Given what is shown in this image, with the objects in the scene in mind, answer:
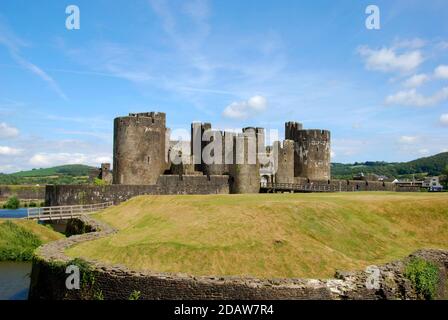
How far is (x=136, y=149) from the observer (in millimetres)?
48562

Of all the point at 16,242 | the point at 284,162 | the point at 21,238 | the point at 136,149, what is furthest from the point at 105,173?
the point at 16,242

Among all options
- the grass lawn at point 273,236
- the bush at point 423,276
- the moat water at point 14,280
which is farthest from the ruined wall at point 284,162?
the bush at point 423,276

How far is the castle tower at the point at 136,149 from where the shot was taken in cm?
4831

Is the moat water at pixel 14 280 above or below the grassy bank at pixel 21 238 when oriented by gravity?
below

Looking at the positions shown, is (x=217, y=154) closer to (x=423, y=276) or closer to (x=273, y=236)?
(x=273, y=236)

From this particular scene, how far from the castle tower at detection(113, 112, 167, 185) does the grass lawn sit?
58.5 ft

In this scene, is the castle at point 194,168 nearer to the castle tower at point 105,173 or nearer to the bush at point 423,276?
the castle tower at point 105,173

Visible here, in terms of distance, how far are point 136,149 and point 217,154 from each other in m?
10.0

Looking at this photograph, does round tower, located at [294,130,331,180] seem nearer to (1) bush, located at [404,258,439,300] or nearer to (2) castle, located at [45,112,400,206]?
(2) castle, located at [45,112,400,206]

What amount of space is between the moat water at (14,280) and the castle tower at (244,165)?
24.1 m

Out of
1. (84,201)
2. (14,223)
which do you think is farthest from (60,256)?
(84,201)

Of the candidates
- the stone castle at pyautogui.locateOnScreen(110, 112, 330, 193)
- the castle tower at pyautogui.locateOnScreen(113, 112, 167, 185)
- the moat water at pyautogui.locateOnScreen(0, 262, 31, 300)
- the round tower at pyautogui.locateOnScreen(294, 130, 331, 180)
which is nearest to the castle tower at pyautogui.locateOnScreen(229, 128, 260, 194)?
the stone castle at pyautogui.locateOnScreen(110, 112, 330, 193)
